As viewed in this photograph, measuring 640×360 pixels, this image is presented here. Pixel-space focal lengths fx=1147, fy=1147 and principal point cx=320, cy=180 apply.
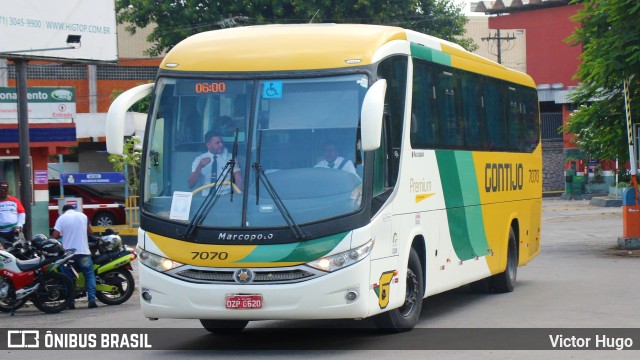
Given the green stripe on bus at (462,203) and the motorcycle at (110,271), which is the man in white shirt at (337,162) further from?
the motorcycle at (110,271)

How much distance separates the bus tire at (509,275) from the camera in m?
17.2

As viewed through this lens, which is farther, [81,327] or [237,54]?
[81,327]

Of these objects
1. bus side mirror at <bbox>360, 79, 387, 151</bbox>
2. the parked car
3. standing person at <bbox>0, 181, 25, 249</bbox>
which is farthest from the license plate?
the parked car

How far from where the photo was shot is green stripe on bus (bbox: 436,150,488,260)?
14156 millimetres

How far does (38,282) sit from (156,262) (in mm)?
5802

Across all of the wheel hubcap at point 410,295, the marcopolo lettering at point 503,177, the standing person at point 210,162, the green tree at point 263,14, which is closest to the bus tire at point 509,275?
the marcopolo lettering at point 503,177

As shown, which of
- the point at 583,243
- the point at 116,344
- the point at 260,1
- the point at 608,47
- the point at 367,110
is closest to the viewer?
the point at 367,110

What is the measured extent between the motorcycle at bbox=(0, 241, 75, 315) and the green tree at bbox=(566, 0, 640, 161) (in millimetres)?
12506

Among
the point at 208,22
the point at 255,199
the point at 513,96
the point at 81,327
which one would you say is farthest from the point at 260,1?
the point at 255,199

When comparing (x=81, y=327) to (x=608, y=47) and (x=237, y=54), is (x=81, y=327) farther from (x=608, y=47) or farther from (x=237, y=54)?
(x=608, y=47)

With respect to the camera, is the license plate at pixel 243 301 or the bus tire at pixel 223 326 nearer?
the license plate at pixel 243 301

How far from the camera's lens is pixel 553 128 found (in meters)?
69.3

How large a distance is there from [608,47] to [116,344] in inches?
581

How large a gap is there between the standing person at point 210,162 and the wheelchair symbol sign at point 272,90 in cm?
61
